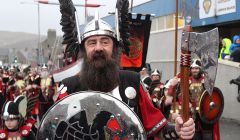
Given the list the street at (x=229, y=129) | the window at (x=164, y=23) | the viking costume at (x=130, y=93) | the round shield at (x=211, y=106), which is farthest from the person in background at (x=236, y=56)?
the viking costume at (x=130, y=93)

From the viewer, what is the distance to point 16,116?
5.76 meters

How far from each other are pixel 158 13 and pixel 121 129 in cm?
2206

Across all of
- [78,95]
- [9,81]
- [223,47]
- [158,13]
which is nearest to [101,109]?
[78,95]

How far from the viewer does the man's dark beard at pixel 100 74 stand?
3064 millimetres

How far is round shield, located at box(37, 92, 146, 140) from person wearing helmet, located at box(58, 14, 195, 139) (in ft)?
1.14

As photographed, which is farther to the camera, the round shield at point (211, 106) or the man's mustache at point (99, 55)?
the round shield at point (211, 106)

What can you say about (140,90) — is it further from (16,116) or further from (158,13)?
(158,13)

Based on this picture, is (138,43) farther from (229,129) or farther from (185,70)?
(185,70)

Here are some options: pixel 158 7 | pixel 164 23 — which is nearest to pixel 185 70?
pixel 164 23

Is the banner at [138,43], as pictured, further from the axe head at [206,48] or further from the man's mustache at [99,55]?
the axe head at [206,48]

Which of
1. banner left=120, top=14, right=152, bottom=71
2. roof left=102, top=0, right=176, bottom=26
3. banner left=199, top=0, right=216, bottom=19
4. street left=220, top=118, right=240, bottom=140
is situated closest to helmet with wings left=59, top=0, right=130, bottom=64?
banner left=120, top=14, right=152, bottom=71

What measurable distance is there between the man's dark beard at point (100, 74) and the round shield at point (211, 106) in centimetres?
359

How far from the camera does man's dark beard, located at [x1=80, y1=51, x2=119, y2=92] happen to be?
10.1 ft

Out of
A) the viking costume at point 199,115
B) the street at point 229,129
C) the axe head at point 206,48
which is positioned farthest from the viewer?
the street at point 229,129
